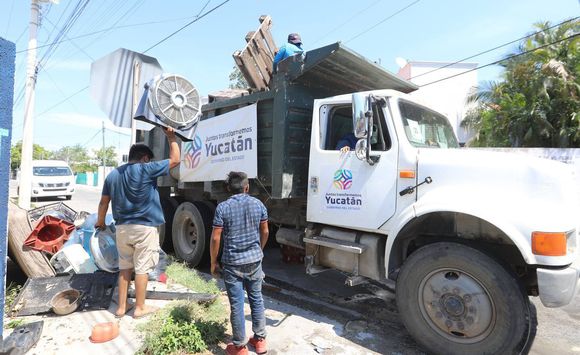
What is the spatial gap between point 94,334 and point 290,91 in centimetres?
311

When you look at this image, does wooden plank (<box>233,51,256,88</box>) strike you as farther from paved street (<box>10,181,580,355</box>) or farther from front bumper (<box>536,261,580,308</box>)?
front bumper (<box>536,261,580,308</box>)

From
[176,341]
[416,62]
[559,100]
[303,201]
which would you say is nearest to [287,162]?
[303,201]

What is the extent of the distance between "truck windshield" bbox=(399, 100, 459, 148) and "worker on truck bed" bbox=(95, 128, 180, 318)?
2.31 m

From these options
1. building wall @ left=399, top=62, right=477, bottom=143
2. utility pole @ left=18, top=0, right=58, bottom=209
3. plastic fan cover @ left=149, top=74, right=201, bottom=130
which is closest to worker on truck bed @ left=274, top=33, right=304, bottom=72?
plastic fan cover @ left=149, top=74, right=201, bottom=130

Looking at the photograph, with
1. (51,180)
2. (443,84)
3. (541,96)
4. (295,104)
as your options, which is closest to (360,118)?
(295,104)

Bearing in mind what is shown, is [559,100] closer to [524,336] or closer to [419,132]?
[419,132]

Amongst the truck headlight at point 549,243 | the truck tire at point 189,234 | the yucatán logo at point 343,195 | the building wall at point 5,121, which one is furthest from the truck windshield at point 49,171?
the truck headlight at point 549,243

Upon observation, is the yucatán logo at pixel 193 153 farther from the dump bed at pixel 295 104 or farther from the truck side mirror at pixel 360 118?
the truck side mirror at pixel 360 118

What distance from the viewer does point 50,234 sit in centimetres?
550

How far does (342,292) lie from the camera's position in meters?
4.90

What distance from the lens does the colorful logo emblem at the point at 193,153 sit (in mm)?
5661

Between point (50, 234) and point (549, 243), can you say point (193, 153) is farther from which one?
point (549, 243)

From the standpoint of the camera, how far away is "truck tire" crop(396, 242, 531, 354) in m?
2.90

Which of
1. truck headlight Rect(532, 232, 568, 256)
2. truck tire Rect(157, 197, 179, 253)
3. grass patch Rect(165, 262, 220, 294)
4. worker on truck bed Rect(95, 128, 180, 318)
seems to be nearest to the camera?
truck headlight Rect(532, 232, 568, 256)
